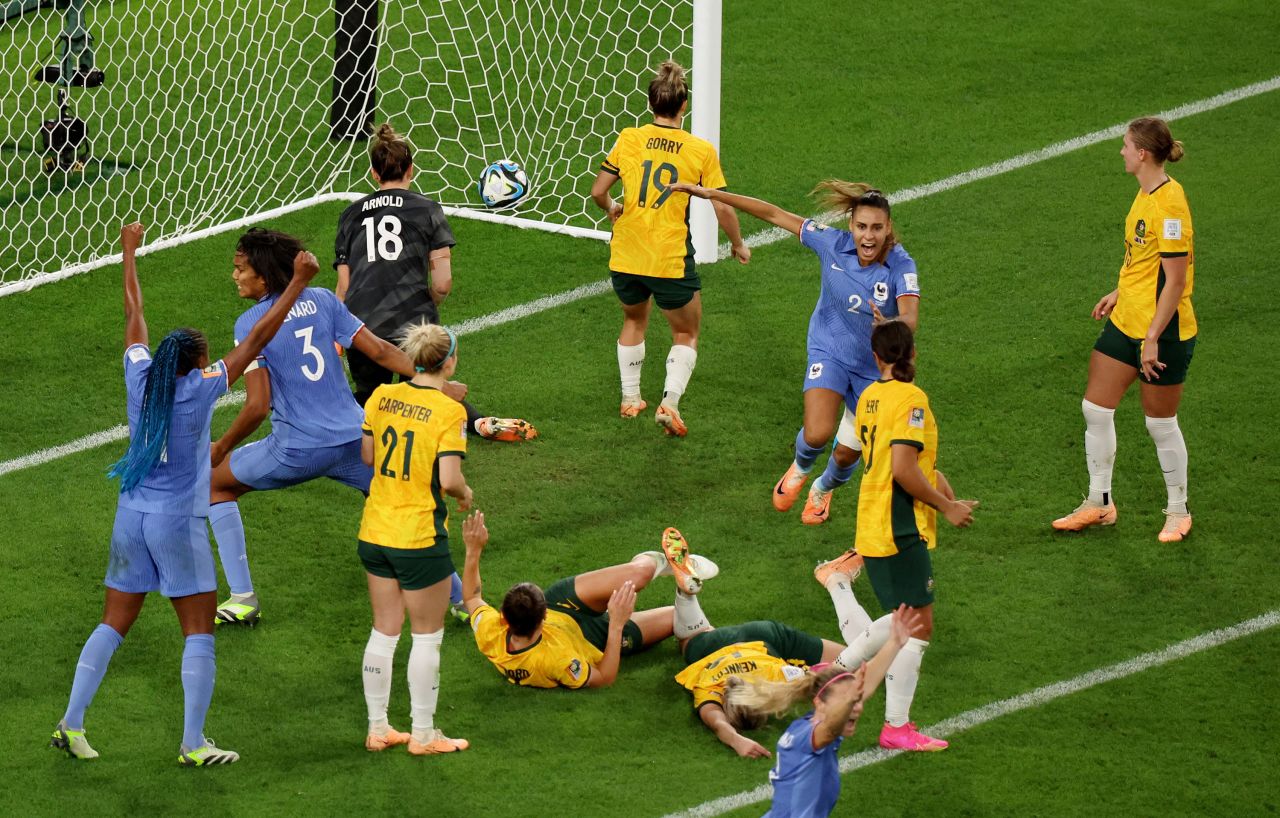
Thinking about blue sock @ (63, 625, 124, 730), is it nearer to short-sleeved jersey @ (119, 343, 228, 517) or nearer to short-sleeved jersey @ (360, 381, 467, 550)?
short-sleeved jersey @ (119, 343, 228, 517)

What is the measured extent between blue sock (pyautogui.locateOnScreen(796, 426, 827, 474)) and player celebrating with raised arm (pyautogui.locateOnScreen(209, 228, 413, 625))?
2.11 meters

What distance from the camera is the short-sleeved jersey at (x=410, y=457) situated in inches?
269

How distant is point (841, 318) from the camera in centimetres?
846

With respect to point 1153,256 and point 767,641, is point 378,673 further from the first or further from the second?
point 1153,256

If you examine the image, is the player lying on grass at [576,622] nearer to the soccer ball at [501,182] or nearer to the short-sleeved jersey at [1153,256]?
the short-sleeved jersey at [1153,256]

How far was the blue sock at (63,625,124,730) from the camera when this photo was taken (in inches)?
271

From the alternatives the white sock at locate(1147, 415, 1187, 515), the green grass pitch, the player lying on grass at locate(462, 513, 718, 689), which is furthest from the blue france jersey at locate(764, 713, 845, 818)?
the white sock at locate(1147, 415, 1187, 515)

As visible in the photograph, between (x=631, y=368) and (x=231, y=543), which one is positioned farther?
(x=631, y=368)

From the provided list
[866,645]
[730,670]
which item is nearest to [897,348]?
Answer: [866,645]

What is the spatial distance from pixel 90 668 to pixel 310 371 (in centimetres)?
160

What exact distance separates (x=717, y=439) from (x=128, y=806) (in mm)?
4146

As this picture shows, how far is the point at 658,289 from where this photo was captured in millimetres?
9766

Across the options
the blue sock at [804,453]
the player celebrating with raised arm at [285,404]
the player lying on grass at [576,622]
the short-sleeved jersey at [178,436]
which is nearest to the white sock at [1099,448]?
the blue sock at [804,453]

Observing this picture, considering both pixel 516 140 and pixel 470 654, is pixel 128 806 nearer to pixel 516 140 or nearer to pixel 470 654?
pixel 470 654
